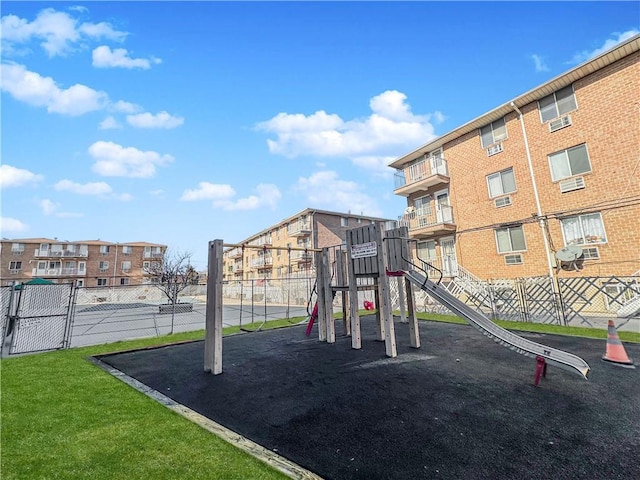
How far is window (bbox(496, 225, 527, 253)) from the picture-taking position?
619 inches

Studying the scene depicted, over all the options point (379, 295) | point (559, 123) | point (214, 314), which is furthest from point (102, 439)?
point (559, 123)

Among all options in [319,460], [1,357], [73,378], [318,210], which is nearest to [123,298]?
[318,210]

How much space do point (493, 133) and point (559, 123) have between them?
3.40 meters

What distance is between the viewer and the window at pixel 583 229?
13109 mm

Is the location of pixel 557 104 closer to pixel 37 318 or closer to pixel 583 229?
pixel 583 229

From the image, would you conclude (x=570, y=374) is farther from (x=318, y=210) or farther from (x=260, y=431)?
(x=318, y=210)

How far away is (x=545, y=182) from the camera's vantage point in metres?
15.1

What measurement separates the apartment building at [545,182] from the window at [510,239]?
5 cm

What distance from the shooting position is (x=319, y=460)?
115 inches

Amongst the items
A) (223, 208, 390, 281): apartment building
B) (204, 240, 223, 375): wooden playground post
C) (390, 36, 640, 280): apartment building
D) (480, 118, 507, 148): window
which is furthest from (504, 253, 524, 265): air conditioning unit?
(223, 208, 390, 281): apartment building

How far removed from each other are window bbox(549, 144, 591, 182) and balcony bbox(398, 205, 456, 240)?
Result: 5.82 meters

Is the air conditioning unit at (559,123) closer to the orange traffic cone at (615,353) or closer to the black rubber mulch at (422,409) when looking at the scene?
the black rubber mulch at (422,409)

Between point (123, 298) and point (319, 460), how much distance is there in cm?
4288

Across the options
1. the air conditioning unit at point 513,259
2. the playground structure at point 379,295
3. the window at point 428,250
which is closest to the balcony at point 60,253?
the window at point 428,250
